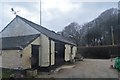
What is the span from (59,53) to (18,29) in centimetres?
452

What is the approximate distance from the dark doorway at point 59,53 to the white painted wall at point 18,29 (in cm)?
269

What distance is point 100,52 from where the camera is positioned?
32469mm

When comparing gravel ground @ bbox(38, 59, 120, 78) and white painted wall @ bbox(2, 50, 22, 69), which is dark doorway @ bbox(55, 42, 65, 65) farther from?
white painted wall @ bbox(2, 50, 22, 69)

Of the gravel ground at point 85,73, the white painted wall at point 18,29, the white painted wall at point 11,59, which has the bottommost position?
the gravel ground at point 85,73

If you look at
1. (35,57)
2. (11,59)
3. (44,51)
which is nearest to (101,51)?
(44,51)

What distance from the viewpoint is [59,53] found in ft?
57.2

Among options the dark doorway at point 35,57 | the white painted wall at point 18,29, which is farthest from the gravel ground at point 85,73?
the white painted wall at point 18,29

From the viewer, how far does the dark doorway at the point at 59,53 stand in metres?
16.4

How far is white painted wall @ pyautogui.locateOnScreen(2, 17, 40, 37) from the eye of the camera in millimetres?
15562

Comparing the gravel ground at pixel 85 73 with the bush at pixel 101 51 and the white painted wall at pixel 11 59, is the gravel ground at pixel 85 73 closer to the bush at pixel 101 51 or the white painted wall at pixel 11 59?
the white painted wall at pixel 11 59

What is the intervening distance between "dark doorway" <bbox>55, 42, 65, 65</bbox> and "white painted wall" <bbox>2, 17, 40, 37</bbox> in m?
2.69

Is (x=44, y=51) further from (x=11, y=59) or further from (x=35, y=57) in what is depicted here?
(x=11, y=59)

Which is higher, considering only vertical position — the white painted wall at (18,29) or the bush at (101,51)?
the white painted wall at (18,29)

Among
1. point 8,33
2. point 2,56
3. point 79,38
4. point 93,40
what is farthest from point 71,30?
point 2,56
